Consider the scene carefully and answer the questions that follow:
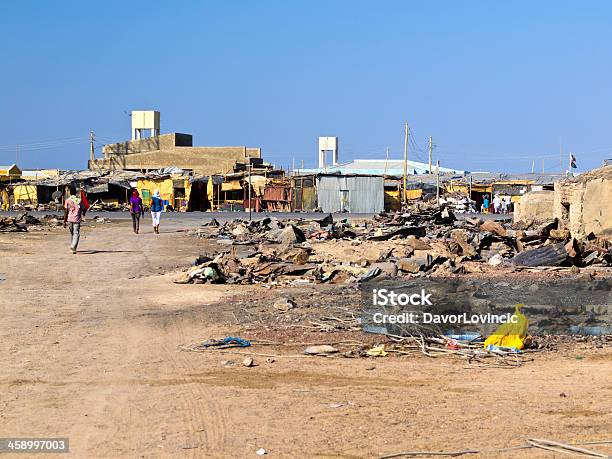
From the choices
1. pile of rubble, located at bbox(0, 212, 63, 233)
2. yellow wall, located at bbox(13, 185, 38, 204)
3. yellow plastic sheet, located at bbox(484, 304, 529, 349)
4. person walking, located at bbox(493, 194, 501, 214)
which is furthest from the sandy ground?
yellow wall, located at bbox(13, 185, 38, 204)

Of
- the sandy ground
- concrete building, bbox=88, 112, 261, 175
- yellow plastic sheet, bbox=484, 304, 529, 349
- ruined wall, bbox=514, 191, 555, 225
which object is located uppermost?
concrete building, bbox=88, 112, 261, 175

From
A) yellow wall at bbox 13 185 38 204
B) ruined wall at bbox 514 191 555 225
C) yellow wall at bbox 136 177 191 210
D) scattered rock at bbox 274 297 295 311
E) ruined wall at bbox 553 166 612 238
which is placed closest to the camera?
scattered rock at bbox 274 297 295 311

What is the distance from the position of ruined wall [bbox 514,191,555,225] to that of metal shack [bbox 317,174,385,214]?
87.4 ft

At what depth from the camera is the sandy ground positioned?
6.19 m

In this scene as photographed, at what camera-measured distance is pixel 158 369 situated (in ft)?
27.8

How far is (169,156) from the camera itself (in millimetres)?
74062

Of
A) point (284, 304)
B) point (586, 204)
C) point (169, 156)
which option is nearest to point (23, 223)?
point (586, 204)

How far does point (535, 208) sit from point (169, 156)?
4755cm

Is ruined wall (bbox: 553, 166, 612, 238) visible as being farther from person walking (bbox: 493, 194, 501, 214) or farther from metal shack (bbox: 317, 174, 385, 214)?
metal shack (bbox: 317, 174, 385, 214)

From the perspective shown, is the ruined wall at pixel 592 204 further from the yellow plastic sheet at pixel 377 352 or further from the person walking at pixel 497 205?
the person walking at pixel 497 205

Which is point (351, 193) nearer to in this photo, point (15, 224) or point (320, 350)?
point (15, 224)

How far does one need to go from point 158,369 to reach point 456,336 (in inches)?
127

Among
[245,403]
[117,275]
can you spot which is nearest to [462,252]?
[117,275]

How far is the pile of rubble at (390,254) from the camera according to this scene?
15.9 meters
